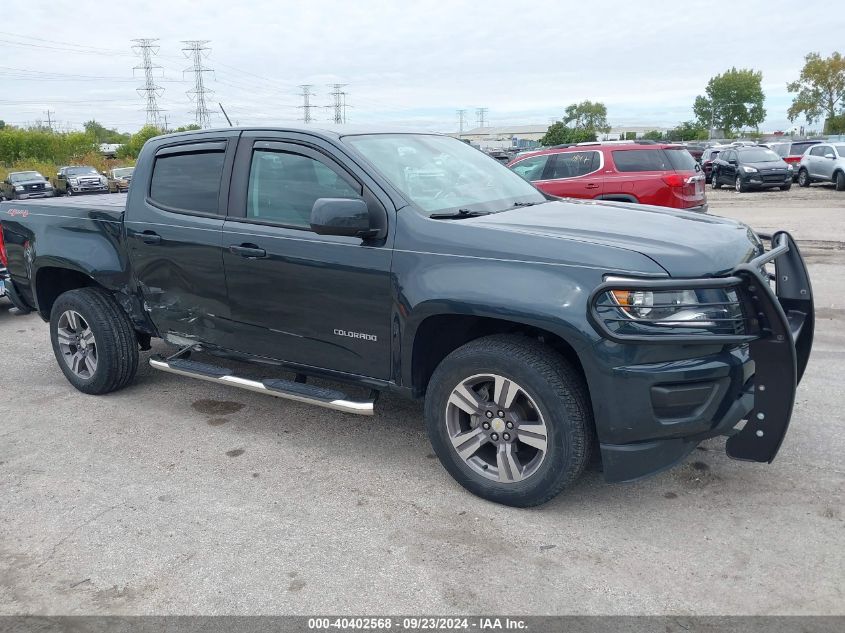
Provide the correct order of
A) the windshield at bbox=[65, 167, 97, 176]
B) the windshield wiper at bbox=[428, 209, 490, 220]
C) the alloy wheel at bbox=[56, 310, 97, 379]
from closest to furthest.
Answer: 1. the windshield wiper at bbox=[428, 209, 490, 220]
2. the alloy wheel at bbox=[56, 310, 97, 379]
3. the windshield at bbox=[65, 167, 97, 176]

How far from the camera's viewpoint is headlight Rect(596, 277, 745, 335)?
3.06 m

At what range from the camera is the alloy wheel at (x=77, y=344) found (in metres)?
5.32

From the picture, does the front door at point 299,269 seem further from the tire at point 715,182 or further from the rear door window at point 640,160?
the tire at point 715,182

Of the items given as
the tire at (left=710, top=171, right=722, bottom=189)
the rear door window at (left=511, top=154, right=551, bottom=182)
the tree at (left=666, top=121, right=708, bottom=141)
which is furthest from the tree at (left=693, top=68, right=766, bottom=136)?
the rear door window at (left=511, top=154, right=551, bottom=182)

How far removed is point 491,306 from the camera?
10.9 ft

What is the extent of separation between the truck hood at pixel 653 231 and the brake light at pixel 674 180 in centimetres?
762

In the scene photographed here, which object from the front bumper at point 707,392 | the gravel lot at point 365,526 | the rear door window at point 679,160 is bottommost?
the gravel lot at point 365,526

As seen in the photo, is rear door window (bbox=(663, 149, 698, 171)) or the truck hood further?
rear door window (bbox=(663, 149, 698, 171))

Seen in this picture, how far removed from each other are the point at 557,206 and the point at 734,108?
112868 mm

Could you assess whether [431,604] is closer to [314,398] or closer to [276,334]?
[314,398]

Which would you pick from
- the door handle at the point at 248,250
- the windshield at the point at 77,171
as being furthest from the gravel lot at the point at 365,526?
the windshield at the point at 77,171

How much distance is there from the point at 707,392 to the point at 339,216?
1.84 metres

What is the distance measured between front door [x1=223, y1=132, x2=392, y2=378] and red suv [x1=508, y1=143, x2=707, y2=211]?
7.98 m

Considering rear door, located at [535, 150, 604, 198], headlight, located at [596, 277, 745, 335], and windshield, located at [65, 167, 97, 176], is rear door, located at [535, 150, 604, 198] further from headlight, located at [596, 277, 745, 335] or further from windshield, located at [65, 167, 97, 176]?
windshield, located at [65, 167, 97, 176]
